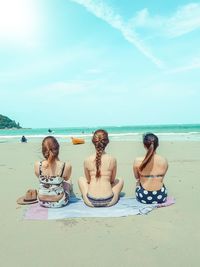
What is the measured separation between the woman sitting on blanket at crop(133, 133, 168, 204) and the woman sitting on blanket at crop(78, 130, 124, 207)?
1.50 ft

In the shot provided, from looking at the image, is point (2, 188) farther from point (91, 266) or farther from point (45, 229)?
point (91, 266)

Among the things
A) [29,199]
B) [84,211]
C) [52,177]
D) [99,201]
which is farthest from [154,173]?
[29,199]

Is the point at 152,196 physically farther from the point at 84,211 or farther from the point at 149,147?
the point at 84,211

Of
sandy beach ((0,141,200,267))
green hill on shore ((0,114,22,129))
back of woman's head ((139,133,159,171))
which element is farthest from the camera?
green hill on shore ((0,114,22,129))

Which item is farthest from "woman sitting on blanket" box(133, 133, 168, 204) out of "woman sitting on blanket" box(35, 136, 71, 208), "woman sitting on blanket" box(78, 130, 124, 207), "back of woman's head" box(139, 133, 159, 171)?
"woman sitting on blanket" box(35, 136, 71, 208)

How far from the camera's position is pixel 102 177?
5.24m

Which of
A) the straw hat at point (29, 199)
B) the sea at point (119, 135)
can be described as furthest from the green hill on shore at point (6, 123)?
the straw hat at point (29, 199)

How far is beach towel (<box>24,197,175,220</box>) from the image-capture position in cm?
481

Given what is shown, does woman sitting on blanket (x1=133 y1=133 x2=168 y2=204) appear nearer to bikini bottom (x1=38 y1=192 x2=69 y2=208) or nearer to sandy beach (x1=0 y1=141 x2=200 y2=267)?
sandy beach (x1=0 y1=141 x2=200 y2=267)

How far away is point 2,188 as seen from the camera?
6945mm

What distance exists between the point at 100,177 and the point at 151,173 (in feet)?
2.84

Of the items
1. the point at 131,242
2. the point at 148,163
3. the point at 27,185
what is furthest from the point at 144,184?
the point at 27,185

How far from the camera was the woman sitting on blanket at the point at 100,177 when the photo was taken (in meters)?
5.19

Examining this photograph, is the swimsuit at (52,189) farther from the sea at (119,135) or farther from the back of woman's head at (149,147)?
the sea at (119,135)
